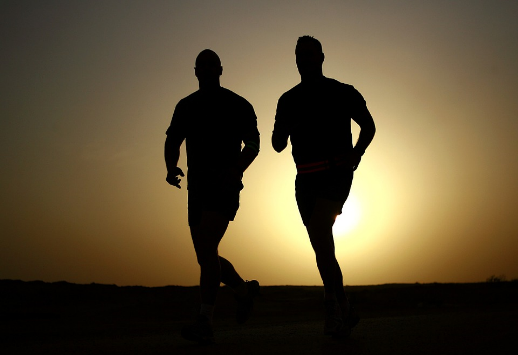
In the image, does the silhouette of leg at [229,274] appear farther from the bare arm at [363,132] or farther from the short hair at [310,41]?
the short hair at [310,41]

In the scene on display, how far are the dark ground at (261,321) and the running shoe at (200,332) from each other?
0.11 meters

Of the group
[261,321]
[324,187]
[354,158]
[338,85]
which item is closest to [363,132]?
[354,158]

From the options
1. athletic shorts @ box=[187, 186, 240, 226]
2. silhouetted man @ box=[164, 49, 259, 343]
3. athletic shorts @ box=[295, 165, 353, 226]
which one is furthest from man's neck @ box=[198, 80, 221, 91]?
athletic shorts @ box=[295, 165, 353, 226]

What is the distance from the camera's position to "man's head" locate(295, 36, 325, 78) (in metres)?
6.00

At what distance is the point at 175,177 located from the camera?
6141 millimetres

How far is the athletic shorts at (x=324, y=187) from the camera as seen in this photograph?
573 centimetres

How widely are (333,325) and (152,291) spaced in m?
13.9

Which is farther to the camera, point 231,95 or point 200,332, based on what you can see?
point 231,95

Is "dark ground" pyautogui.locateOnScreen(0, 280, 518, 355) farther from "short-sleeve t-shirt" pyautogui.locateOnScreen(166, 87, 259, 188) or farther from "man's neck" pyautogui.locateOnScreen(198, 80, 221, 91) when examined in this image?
"man's neck" pyautogui.locateOnScreen(198, 80, 221, 91)

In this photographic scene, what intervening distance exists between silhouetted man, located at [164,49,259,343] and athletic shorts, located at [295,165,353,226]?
55 centimetres

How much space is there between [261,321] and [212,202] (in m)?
6.90

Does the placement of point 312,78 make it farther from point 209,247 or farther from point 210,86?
point 209,247

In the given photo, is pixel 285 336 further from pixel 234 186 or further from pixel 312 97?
pixel 312 97

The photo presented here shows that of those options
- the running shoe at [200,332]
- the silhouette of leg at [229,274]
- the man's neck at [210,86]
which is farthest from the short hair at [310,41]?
the running shoe at [200,332]
